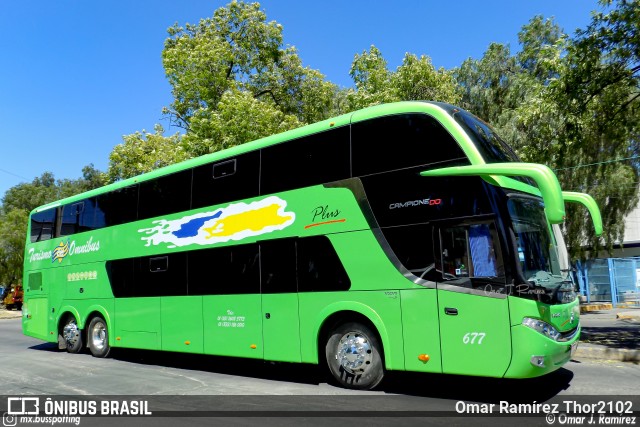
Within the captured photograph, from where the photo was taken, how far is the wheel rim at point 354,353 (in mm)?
7766

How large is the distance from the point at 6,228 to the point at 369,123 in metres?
39.6

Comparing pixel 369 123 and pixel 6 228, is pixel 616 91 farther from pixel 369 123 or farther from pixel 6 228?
pixel 6 228

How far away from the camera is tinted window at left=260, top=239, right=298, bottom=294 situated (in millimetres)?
8750

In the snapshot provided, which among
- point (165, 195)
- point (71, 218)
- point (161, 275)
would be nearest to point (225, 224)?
point (165, 195)

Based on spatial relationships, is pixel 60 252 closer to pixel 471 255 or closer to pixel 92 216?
pixel 92 216

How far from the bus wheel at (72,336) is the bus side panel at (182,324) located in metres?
4.01

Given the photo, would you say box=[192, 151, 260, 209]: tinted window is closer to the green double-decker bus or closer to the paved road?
the green double-decker bus

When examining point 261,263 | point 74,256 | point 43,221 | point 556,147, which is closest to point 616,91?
point 556,147

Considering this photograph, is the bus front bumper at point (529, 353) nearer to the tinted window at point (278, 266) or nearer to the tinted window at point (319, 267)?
the tinted window at point (319, 267)

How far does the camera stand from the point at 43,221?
1531 centimetres

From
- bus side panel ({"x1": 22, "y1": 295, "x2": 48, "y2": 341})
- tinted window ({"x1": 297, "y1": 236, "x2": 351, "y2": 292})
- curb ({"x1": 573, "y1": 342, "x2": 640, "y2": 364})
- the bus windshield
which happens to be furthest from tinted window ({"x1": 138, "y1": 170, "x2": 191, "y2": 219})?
curb ({"x1": 573, "y1": 342, "x2": 640, "y2": 364})

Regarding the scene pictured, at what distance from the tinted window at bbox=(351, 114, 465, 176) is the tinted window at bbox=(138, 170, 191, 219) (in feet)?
14.1

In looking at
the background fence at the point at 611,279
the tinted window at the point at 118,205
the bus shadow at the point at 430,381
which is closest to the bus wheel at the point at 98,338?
the bus shadow at the point at 430,381

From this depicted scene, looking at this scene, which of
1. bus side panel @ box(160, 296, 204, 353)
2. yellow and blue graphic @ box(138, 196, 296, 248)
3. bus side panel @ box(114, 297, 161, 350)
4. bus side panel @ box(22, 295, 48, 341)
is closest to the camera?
yellow and blue graphic @ box(138, 196, 296, 248)
